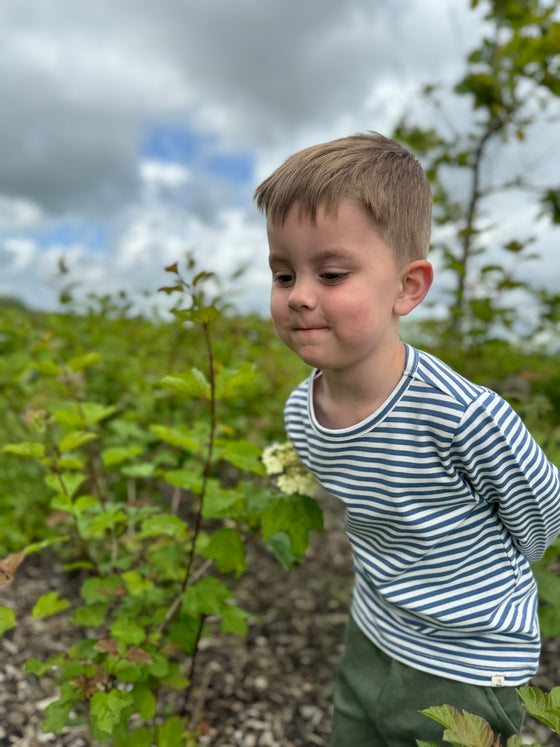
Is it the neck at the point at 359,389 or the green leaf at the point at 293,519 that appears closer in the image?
the neck at the point at 359,389

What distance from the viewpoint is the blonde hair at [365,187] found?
1.10 metres

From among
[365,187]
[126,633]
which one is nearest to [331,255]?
[365,187]

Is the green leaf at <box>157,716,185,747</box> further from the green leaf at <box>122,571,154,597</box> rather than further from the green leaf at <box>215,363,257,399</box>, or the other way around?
the green leaf at <box>215,363,257,399</box>

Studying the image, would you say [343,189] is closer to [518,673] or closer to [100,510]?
[518,673]

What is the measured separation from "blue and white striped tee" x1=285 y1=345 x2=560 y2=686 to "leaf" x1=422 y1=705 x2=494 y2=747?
25 centimetres

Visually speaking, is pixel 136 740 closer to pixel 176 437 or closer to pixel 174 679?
pixel 174 679

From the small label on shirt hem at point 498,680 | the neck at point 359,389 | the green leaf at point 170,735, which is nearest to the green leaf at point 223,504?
the neck at point 359,389

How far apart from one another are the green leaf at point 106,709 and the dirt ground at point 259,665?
705 mm

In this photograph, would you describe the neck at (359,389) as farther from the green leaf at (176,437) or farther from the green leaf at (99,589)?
the green leaf at (99,589)

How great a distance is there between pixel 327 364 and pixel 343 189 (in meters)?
0.33

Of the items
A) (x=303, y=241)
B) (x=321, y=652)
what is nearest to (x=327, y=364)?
(x=303, y=241)

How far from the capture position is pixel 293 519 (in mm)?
1415

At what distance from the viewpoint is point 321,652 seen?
2.51m

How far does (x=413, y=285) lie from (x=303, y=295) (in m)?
0.26
